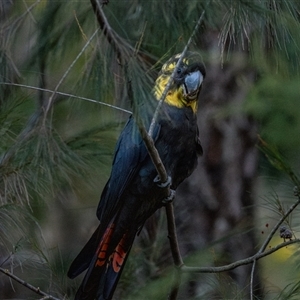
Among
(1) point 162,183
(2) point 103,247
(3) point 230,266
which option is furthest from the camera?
(2) point 103,247

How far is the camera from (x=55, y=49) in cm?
257

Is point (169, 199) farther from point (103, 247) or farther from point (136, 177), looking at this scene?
point (103, 247)

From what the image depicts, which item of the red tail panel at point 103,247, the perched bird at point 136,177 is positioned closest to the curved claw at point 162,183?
the perched bird at point 136,177

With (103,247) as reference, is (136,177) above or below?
above

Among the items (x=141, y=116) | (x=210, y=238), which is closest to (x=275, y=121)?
(x=210, y=238)

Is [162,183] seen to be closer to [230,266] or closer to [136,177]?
[136,177]

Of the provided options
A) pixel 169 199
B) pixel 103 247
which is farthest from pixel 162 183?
pixel 103 247

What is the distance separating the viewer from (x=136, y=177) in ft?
8.34

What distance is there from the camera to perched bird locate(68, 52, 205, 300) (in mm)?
2461

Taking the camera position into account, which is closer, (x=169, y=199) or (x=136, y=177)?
(x=169, y=199)

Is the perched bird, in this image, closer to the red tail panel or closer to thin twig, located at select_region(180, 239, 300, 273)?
the red tail panel

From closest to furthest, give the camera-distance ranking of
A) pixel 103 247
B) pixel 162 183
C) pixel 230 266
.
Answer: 1. pixel 230 266
2. pixel 162 183
3. pixel 103 247

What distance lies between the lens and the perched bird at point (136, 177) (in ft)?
8.07

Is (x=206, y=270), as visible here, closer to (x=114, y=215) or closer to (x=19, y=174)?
(x=114, y=215)
